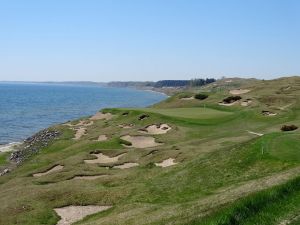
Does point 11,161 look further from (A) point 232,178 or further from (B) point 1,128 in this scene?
(B) point 1,128

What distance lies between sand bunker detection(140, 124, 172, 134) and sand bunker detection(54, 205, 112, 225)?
29921 millimetres

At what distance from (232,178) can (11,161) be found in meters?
39.5

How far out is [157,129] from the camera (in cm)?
6219

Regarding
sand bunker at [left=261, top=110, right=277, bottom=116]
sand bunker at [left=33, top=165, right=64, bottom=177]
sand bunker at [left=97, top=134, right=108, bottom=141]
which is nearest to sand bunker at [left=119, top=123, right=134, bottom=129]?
sand bunker at [left=97, top=134, right=108, bottom=141]

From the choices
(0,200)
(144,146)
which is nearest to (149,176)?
(0,200)

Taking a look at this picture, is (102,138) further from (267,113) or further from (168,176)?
(168,176)

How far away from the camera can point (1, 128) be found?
108 metres

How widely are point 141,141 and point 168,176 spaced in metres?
22.7

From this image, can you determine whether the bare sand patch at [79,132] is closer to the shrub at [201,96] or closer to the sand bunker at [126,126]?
the sand bunker at [126,126]

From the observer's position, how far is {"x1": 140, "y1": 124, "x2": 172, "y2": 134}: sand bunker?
200ft

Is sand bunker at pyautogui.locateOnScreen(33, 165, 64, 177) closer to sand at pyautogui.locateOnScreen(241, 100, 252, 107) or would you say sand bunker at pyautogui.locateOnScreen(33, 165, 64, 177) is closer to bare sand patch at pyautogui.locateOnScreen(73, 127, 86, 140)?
bare sand patch at pyautogui.locateOnScreen(73, 127, 86, 140)

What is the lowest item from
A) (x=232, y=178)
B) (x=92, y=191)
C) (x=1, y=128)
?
(x=1, y=128)

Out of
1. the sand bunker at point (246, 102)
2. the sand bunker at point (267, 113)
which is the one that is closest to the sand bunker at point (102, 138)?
the sand bunker at point (267, 113)

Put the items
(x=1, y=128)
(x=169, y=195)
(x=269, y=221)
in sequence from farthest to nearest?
(x=1, y=128), (x=169, y=195), (x=269, y=221)
